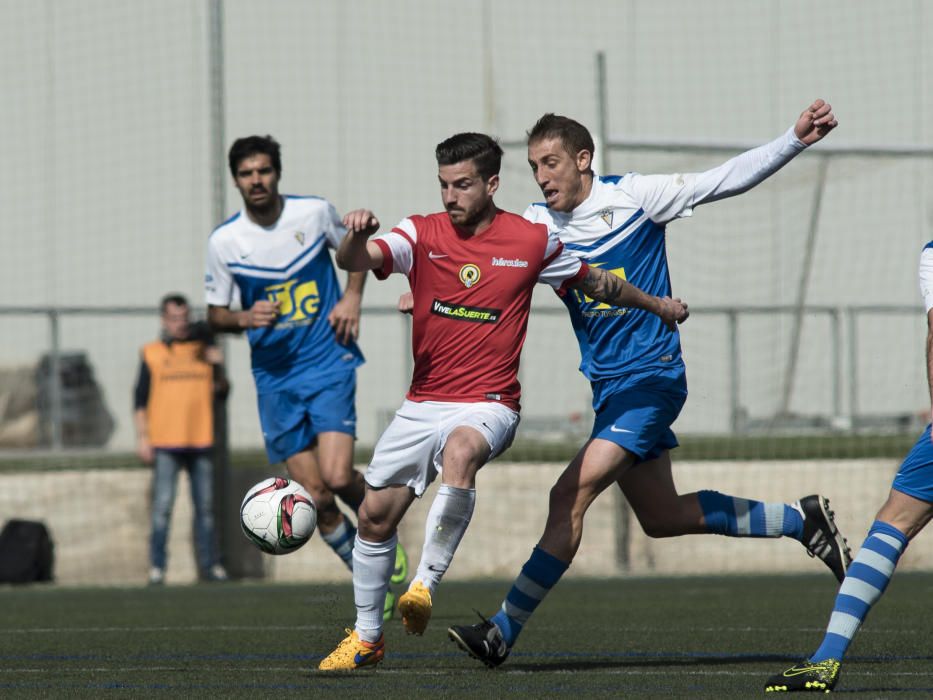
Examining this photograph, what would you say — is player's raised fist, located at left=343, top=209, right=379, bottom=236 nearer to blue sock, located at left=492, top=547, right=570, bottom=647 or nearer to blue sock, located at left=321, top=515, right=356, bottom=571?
blue sock, located at left=492, top=547, right=570, bottom=647

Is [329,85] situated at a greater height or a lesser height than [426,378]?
greater

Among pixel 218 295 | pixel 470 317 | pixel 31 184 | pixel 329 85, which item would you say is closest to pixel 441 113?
pixel 329 85

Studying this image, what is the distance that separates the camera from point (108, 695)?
222 inches

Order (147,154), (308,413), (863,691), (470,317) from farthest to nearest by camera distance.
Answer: (147,154), (308,413), (470,317), (863,691)

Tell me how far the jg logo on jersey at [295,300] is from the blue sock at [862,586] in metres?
4.31

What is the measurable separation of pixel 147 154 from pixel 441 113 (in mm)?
3135

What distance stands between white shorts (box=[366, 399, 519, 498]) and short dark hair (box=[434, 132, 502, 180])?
0.94 m

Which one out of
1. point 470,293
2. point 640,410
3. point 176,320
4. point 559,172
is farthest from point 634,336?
point 176,320

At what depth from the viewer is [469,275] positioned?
6.35 metres

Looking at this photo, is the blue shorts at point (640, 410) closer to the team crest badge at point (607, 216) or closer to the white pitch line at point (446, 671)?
the team crest badge at point (607, 216)

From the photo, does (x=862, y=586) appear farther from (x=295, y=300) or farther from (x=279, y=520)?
(x=295, y=300)

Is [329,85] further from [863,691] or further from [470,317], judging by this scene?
[863,691]

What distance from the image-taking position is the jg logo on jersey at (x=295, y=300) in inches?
360

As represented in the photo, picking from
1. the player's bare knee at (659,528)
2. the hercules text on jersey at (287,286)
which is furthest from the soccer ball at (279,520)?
the hercules text on jersey at (287,286)
